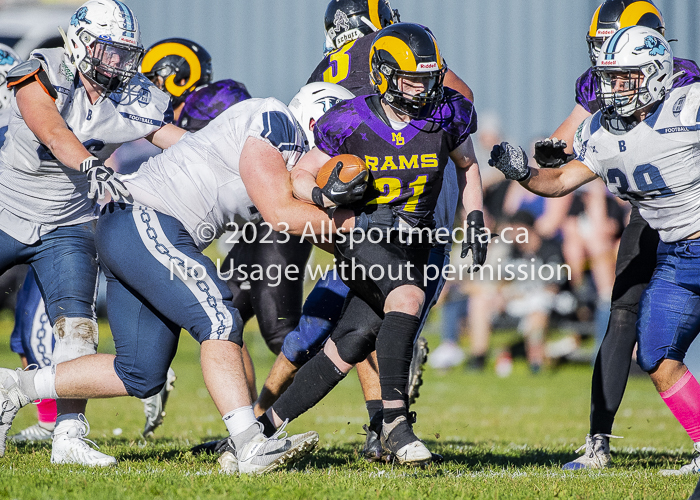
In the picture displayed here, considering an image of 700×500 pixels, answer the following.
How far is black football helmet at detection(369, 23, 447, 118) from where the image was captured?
362cm

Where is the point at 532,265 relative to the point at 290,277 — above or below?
below

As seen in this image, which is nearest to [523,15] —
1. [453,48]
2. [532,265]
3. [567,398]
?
[453,48]

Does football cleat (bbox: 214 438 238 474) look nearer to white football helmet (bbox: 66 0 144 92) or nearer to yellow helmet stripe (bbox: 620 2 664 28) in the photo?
white football helmet (bbox: 66 0 144 92)

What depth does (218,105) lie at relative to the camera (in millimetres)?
5133

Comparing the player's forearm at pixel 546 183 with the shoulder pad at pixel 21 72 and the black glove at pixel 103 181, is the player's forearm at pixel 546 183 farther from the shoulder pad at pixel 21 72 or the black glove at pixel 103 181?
the shoulder pad at pixel 21 72

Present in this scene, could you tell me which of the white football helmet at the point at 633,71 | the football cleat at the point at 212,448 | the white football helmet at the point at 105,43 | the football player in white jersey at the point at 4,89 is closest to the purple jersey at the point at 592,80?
the white football helmet at the point at 633,71

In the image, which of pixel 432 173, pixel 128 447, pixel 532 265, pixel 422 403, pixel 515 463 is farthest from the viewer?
pixel 532 265

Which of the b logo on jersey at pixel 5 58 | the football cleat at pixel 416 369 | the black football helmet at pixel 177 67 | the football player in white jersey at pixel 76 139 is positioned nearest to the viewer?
the football player in white jersey at pixel 76 139

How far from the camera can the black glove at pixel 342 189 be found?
3410 mm

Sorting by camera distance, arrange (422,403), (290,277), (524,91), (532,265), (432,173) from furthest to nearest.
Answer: (524,91)
(532,265)
(422,403)
(290,277)
(432,173)

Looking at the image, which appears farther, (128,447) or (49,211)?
(128,447)

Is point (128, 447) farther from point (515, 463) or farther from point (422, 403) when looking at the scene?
point (422, 403)

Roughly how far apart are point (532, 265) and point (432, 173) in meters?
7.51

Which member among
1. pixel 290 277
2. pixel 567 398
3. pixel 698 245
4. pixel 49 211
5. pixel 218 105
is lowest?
pixel 567 398
